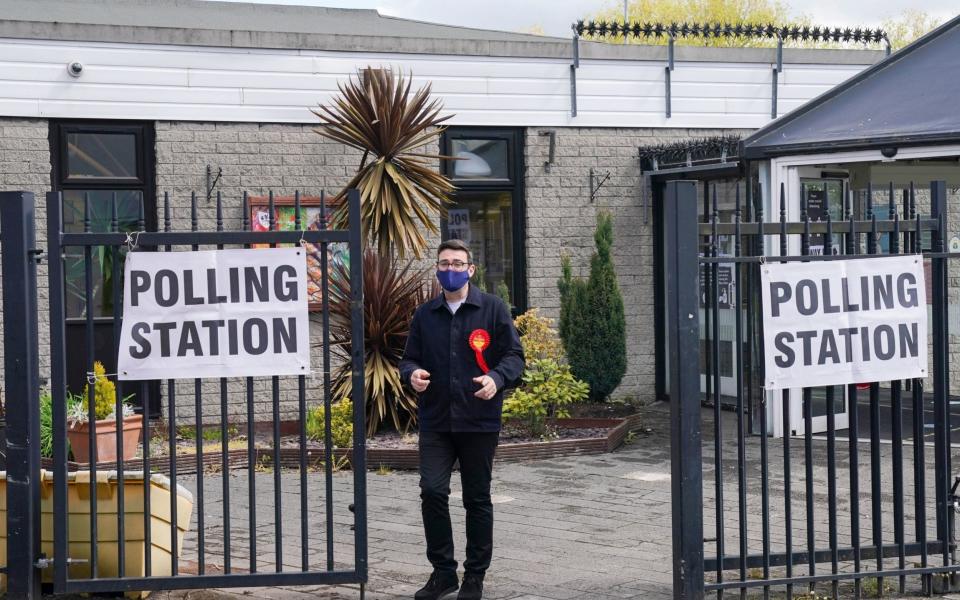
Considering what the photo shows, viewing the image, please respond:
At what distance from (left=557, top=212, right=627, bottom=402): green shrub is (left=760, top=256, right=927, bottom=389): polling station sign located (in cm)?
628

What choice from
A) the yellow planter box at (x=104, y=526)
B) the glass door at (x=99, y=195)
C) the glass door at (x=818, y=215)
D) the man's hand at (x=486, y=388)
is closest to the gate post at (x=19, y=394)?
the yellow planter box at (x=104, y=526)

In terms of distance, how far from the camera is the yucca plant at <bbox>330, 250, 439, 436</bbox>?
35.5 feet

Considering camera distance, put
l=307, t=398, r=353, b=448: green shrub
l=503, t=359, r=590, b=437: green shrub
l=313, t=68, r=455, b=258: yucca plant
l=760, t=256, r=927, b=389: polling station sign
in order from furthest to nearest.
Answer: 1. l=313, t=68, r=455, b=258: yucca plant
2. l=503, t=359, r=590, b=437: green shrub
3. l=307, t=398, r=353, b=448: green shrub
4. l=760, t=256, r=927, b=389: polling station sign

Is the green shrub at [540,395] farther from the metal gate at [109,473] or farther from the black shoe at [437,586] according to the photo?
the metal gate at [109,473]

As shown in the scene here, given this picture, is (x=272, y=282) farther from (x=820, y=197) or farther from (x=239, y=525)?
(x=820, y=197)

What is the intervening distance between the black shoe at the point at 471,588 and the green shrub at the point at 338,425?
4.20 m

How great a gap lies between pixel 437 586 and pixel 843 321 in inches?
93.9

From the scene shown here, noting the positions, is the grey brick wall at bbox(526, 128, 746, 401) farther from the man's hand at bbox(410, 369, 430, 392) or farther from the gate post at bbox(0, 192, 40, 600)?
the gate post at bbox(0, 192, 40, 600)

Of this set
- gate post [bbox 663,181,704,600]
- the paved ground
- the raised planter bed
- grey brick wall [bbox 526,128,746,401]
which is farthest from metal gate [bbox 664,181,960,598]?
grey brick wall [bbox 526,128,746,401]

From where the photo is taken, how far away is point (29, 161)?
1162cm

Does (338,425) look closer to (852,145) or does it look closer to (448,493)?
(448,493)

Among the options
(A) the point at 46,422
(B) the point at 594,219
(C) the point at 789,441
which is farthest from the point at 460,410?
(B) the point at 594,219

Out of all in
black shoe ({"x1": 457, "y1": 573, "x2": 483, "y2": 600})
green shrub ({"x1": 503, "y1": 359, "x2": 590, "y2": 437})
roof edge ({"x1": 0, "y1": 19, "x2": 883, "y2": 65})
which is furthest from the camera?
roof edge ({"x1": 0, "y1": 19, "x2": 883, "y2": 65})

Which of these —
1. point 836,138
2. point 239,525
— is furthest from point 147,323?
point 836,138
